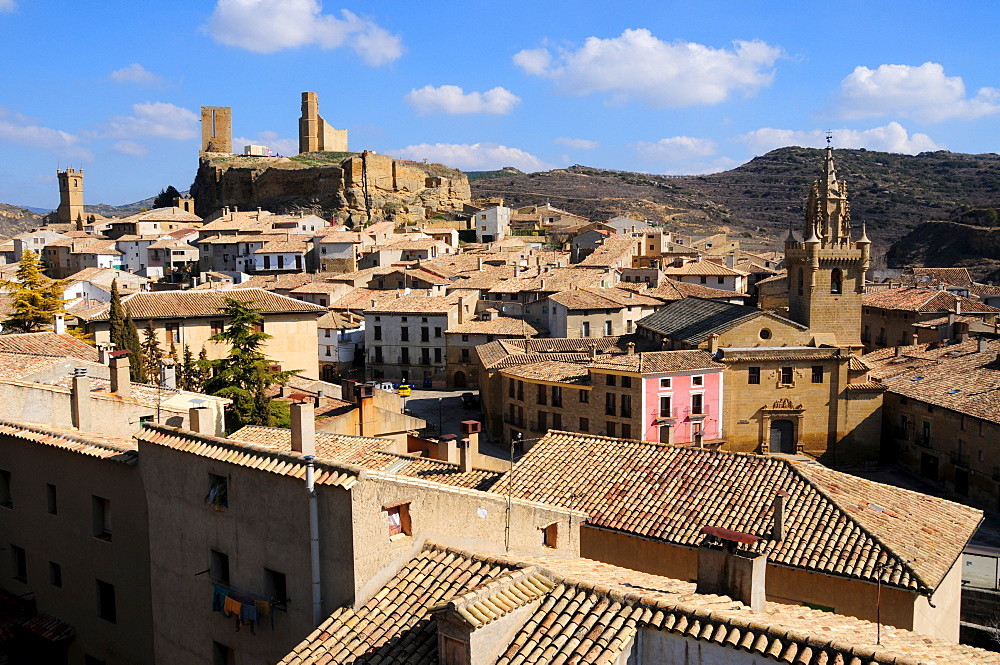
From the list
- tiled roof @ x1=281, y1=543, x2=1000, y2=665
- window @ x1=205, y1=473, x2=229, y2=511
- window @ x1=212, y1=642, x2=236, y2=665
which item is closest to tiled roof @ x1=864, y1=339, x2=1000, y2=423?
tiled roof @ x1=281, y1=543, x2=1000, y2=665

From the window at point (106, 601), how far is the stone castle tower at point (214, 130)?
116 m

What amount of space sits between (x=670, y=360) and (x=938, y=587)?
21887mm

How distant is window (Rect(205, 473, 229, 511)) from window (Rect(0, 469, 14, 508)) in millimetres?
5862

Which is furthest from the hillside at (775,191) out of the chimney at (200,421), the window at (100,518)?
the window at (100,518)

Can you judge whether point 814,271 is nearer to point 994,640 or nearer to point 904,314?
point 904,314

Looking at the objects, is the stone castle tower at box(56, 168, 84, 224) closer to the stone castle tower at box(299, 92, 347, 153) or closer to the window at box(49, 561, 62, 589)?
the stone castle tower at box(299, 92, 347, 153)

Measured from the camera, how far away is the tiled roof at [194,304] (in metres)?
40.0

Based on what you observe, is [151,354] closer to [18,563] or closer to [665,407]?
[665,407]

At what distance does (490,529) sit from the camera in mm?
10359

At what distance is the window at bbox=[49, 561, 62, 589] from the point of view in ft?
43.9

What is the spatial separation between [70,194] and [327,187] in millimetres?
37406

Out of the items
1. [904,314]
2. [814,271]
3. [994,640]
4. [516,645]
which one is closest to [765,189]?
[904,314]

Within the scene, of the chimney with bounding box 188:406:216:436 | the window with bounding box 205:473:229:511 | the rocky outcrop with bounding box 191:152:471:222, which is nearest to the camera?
the window with bounding box 205:473:229:511

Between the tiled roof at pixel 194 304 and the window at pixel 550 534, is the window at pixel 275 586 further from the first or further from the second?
the tiled roof at pixel 194 304
